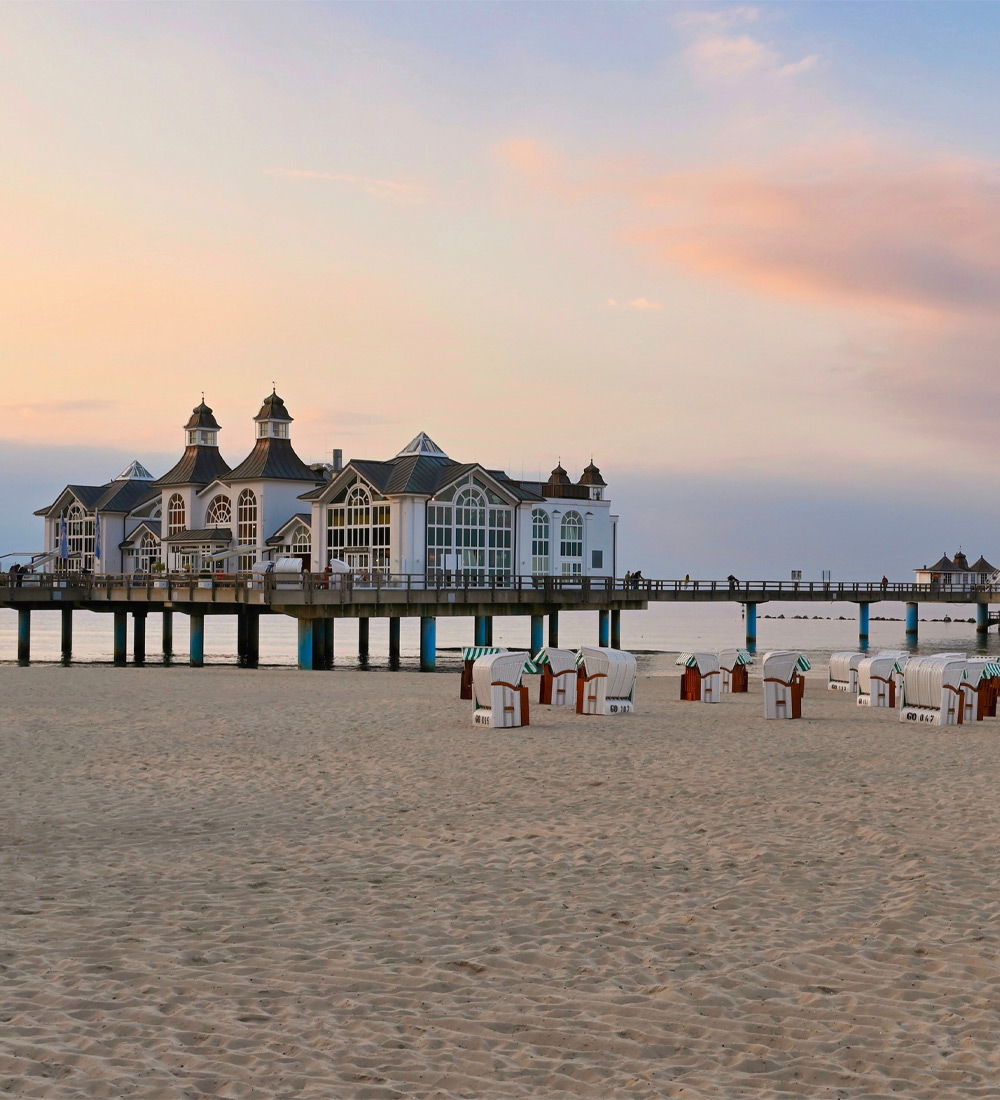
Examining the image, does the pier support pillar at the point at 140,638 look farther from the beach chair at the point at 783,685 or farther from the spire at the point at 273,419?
the beach chair at the point at 783,685

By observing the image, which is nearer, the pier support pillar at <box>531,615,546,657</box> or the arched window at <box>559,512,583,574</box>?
the pier support pillar at <box>531,615,546,657</box>

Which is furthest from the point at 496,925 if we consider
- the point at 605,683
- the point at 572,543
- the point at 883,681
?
the point at 572,543

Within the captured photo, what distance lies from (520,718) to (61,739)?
20.8 feet

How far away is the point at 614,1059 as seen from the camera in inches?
199

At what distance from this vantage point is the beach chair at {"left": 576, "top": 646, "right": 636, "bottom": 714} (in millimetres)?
19375

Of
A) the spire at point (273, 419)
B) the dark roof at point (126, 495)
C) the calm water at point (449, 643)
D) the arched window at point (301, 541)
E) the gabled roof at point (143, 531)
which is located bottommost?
the calm water at point (449, 643)

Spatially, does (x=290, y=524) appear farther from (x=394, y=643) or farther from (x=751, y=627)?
(x=751, y=627)

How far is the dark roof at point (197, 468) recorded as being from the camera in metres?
62.8

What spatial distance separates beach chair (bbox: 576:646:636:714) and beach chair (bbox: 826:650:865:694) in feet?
27.8

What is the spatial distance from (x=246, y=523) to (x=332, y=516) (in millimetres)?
7973

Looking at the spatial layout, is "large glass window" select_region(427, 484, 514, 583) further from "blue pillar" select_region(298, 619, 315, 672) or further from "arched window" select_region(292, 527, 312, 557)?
"blue pillar" select_region(298, 619, 315, 672)

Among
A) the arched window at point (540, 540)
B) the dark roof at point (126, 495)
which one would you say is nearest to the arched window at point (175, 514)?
the dark roof at point (126, 495)

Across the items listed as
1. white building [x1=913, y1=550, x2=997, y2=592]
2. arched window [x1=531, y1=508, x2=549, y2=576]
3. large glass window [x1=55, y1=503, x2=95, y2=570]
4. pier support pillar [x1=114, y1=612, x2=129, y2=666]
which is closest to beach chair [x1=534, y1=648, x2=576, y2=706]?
pier support pillar [x1=114, y1=612, x2=129, y2=666]

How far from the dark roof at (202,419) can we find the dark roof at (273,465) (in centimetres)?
657
